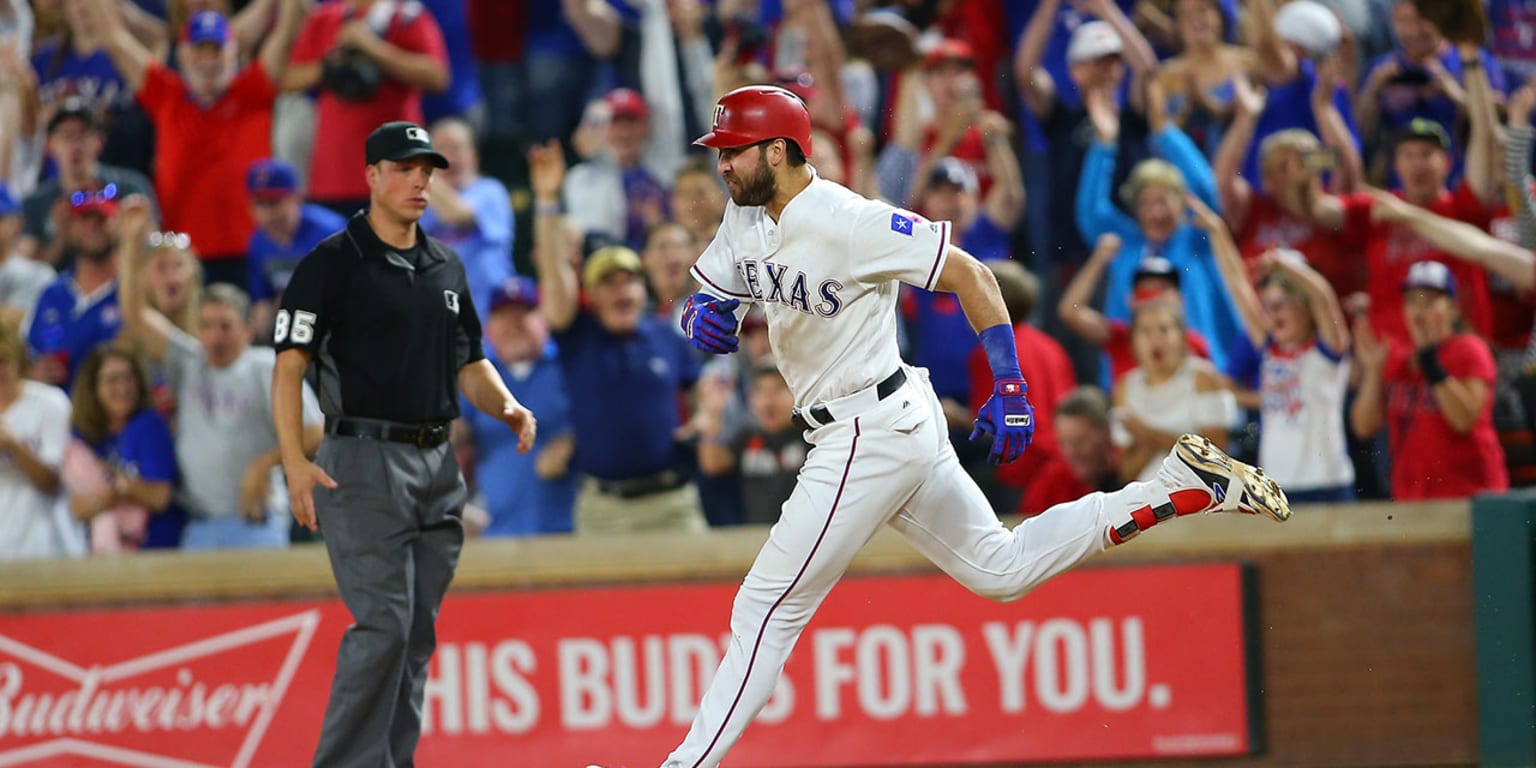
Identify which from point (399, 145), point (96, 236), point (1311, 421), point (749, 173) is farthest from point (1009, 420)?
point (96, 236)

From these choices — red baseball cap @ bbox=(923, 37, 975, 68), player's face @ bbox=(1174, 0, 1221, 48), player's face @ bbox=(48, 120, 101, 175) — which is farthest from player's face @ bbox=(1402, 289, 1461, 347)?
player's face @ bbox=(48, 120, 101, 175)

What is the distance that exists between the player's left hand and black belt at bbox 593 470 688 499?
3.01 m

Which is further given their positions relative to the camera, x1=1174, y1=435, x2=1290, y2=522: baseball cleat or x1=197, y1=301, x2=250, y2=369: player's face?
x1=197, y1=301, x2=250, y2=369: player's face

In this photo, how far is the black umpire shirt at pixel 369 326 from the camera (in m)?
5.39

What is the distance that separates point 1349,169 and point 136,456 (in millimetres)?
5618

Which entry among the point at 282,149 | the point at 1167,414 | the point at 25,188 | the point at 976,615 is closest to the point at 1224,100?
the point at 1167,414

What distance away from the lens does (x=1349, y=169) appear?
8.25 m

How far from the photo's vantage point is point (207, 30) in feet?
31.0

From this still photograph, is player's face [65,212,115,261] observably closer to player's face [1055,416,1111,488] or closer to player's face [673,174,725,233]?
player's face [673,174,725,233]

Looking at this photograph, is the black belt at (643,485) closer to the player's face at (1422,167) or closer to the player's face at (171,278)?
the player's face at (171,278)

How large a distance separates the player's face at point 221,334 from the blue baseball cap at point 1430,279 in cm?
495

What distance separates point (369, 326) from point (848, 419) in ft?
4.96

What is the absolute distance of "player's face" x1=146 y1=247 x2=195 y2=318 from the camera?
8.52 m

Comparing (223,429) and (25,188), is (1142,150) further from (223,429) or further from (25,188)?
(25,188)
